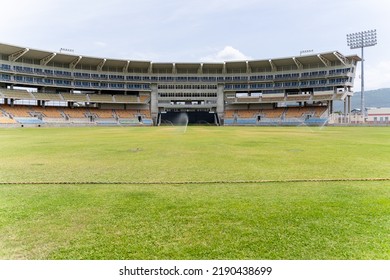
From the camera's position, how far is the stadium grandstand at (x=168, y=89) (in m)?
72.6

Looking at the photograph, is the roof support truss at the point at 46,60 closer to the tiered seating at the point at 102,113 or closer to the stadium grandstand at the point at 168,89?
the stadium grandstand at the point at 168,89

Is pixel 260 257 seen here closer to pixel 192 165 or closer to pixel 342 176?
pixel 342 176

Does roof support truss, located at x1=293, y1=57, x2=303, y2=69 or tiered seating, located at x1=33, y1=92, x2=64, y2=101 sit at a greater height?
roof support truss, located at x1=293, y1=57, x2=303, y2=69

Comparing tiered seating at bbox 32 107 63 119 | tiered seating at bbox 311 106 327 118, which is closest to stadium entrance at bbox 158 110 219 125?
tiered seating at bbox 311 106 327 118

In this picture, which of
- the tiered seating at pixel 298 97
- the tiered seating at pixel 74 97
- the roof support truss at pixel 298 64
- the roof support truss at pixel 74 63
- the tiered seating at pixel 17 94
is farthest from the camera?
the tiered seating at pixel 298 97

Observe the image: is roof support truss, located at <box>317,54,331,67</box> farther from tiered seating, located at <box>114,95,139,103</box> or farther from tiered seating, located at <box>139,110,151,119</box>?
tiered seating, located at <box>114,95,139,103</box>

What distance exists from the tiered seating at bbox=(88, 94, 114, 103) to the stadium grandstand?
281 mm

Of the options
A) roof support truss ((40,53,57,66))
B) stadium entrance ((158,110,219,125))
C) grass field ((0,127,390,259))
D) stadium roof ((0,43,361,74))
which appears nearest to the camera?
grass field ((0,127,390,259))

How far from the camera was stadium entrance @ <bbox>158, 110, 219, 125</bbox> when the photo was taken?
304 feet

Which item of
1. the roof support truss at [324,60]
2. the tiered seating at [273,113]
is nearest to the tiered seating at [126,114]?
the tiered seating at [273,113]

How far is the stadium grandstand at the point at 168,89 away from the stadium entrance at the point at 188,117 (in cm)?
33

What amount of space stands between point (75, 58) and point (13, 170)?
77.7 meters

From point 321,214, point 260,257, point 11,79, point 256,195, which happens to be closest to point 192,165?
point 256,195

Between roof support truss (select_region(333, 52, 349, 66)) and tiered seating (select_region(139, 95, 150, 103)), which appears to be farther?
tiered seating (select_region(139, 95, 150, 103))
